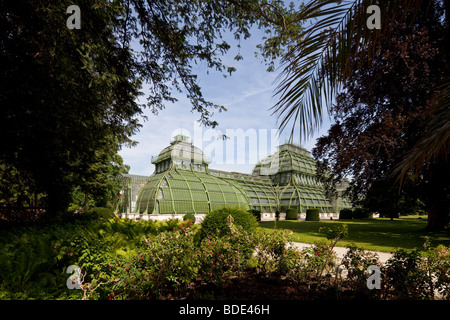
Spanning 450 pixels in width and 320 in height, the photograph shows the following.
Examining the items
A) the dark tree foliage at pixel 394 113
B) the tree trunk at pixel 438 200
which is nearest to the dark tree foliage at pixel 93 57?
the dark tree foliage at pixel 394 113

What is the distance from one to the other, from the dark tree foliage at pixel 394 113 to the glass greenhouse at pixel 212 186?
4.82 meters

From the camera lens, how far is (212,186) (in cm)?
2925

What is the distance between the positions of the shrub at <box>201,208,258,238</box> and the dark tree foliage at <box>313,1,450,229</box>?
5.94 meters

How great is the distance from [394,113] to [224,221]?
37.3 feet

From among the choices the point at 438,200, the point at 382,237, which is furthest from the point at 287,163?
the point at 382,237

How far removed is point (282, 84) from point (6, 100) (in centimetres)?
786

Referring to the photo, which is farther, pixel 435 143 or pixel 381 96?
pixel 381 96

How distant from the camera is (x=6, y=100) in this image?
6039mm

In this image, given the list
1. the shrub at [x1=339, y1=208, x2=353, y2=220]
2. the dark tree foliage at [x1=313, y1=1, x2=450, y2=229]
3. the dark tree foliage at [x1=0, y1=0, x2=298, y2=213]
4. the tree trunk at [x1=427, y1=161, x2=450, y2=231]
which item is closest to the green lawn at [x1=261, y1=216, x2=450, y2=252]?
the tree trunk at [x1=427, y1=161, x2=450, y2=231]

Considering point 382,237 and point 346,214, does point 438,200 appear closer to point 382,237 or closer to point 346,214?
point 382,237

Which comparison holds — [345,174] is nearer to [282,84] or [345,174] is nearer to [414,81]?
[414,81]

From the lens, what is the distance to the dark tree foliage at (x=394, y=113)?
10234 millimetres

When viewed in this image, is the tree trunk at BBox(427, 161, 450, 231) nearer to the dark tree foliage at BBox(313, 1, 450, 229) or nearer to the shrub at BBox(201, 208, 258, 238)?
the dark tree foliage at BBox(313, 1, 450, 229)
